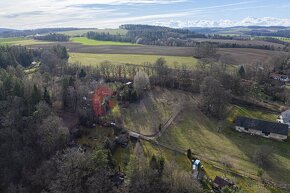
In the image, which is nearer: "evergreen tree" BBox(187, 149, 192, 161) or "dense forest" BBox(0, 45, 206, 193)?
"dense forest" BBox(0, 45, 206, 193)

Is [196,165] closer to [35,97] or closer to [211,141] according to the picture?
[211,141]

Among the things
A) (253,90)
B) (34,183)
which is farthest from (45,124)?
(253,90)

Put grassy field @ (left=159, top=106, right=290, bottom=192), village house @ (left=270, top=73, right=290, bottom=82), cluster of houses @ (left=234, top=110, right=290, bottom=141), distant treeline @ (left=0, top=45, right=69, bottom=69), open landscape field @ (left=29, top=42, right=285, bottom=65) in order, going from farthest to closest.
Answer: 1. open landscape field @ (left=29, top=42, right=285, bottom=65)
2. village house @ (left=270, top=73, right=290, bottom=82)
3. distant treeline @ (left=0, top=45, right=69, bottom=69)
4. cluster of houses @ (left=234, top=110, right=290, bottom=141)
5. grassy field @ (left=159, top=106, right=290, bottom=192)

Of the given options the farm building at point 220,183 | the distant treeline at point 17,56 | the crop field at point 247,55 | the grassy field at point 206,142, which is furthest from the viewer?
the crop field at point 247,55

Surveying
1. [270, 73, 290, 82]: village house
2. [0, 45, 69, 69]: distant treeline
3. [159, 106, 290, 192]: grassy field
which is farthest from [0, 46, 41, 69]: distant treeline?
[270, 73, 290, 82]: village house

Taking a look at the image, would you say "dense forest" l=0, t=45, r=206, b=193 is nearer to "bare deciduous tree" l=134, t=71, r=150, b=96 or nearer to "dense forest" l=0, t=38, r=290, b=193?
"dense forest" l=0, t=38, r=290, b=193

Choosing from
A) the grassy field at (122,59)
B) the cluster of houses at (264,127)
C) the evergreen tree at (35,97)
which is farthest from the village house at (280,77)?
the evergreen tree at (35,97)

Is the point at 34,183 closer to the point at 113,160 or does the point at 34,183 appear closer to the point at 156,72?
the point at 113,160

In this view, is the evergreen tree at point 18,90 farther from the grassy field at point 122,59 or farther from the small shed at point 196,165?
the grassy field at point 122,59
